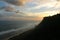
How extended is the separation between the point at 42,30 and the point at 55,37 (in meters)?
4.25

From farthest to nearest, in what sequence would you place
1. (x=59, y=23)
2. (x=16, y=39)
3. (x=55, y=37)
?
(x=16, y=39) → (x=59, y=23) → (x=55, y=37)

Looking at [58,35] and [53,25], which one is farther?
[53,25]

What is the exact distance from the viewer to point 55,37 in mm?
36250

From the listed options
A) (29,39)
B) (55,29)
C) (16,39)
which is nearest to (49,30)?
(55,29)

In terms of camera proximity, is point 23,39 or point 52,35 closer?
point 52,35

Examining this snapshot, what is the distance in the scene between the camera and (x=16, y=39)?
44.3 m

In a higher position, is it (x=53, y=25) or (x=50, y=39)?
(x=53, y=25)

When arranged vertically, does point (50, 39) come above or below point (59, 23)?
below

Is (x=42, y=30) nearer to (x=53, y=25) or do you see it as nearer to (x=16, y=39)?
(x=53, y=25)

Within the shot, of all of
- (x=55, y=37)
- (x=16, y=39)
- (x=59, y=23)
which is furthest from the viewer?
(x=16, y=39)

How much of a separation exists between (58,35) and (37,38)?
13.7 feet

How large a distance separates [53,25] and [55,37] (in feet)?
11.4

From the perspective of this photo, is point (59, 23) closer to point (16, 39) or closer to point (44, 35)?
point (44, 35)

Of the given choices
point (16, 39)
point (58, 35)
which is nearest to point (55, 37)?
point (58, 35)
